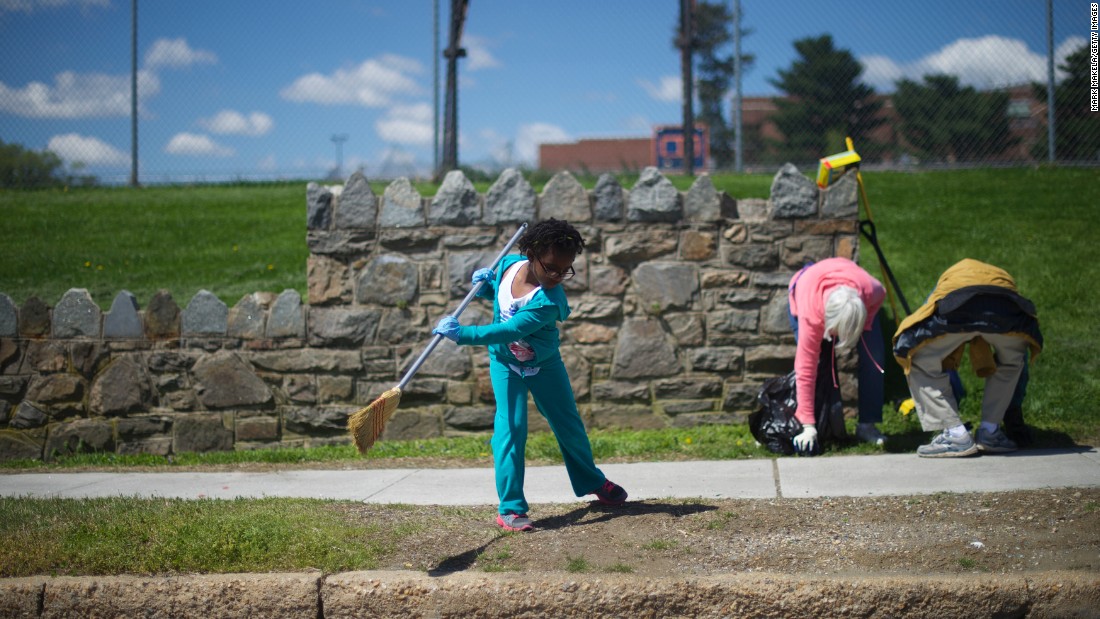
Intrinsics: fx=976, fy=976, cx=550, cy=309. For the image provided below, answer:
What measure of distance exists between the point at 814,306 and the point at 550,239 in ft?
8.13

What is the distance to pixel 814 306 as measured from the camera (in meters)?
6.49

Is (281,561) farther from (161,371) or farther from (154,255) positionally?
(154,255)

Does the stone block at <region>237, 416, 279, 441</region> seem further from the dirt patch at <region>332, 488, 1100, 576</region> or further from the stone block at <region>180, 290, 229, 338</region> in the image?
the dirt patch at <region>332, 488, 1100, 576</region>

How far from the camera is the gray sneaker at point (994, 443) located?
6.31 m

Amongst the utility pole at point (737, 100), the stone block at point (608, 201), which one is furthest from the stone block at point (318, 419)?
the utility pole at point (737, 100)

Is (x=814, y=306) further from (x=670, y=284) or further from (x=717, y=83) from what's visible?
(x=717, y=83)

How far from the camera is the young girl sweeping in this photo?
4.75 m

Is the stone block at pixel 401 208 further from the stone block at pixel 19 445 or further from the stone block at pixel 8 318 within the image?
the stone block at pixel 19 445

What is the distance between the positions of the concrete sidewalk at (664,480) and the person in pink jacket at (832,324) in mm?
415

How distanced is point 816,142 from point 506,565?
30.8ft

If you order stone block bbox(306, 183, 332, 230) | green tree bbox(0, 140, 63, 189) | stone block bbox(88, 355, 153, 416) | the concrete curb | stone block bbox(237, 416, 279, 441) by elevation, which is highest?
green tree bbox(0, 140, 63, 189)

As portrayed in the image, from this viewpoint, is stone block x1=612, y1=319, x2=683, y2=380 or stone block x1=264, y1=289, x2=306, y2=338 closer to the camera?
stone block x1=612, y1=319, x2=683, y2=380

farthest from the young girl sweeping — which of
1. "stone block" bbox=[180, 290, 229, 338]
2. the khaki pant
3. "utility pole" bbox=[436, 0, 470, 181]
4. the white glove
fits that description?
"utility pole" bbox=[436, 0, 470, 181]

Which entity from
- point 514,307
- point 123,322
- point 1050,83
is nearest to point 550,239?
point 514,307
